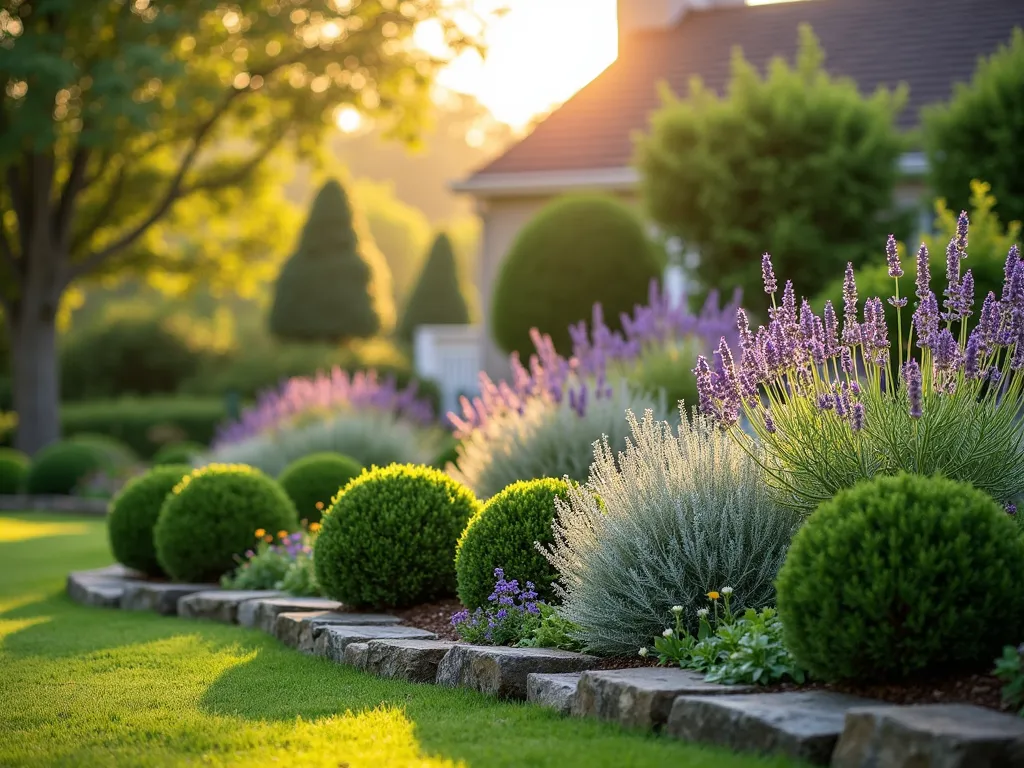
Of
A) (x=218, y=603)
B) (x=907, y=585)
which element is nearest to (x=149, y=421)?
(x=218, y=603)

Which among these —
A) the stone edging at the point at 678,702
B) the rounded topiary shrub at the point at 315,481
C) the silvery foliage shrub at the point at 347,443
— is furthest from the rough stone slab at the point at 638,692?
the silvery foliage shrub at the point at 347,443

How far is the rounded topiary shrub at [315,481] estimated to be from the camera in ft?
31.0

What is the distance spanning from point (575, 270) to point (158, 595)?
710cm

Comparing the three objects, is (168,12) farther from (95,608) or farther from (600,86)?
(95,608)

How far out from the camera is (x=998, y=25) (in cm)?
1616

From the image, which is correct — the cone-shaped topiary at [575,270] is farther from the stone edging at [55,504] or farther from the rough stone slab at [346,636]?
the rough stone slab at [346,636]

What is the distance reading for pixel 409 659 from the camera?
17.1ft

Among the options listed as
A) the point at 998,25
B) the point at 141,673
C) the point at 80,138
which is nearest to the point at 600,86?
the point at 998,25

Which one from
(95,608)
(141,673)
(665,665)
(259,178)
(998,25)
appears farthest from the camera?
(259,178)

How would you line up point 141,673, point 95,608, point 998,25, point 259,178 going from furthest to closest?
point 259,178
point 998,25
point 95,608
point 141,673

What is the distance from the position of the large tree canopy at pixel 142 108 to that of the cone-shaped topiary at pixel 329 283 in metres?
4.76

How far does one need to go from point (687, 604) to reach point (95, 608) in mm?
4783

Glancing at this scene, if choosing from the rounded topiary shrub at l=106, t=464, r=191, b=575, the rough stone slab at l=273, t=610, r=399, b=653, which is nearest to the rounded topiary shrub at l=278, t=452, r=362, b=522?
the rounded topiary shrub at l=106, t=464, r=191, b=575

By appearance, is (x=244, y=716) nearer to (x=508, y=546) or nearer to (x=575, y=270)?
(x=508, y=546)
